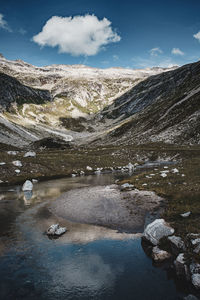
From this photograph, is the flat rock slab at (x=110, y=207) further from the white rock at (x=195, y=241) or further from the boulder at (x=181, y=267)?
the boulder at (x=181, y=267)

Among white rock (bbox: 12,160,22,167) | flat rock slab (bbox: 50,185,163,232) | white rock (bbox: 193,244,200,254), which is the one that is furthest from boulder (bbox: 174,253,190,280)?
white rock (bbox: 12,160,22,167)

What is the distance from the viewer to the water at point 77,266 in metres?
12.5

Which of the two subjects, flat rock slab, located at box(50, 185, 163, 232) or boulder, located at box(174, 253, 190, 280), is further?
flat rock slab, located at box(50, 185, 163, 232)

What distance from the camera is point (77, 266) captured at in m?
14.9

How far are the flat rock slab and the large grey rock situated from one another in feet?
9.87

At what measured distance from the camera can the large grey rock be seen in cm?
1722

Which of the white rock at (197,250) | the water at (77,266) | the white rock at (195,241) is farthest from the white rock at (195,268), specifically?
the white rock at (195,241)

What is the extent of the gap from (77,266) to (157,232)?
703 centimetres

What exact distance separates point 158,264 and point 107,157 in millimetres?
64706

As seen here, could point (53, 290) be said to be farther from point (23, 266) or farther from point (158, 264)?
point (158, 264)

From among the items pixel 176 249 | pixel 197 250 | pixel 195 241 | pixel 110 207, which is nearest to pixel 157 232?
pixel 176 249

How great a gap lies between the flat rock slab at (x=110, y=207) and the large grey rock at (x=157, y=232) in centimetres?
301

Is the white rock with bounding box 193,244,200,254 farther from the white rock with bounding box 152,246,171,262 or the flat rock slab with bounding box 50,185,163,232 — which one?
the flat rock slab with bounding box 50,185,163,232

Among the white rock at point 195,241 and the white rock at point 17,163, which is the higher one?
the white rock at point 195,241
